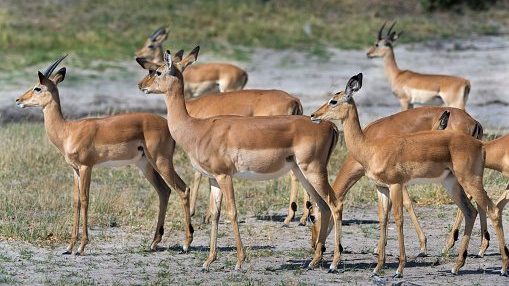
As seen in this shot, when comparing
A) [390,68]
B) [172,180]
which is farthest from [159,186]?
[390,68]

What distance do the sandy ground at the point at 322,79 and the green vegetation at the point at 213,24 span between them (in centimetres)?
63

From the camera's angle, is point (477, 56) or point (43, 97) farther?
point (477, 56)

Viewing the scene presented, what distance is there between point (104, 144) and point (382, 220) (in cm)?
260

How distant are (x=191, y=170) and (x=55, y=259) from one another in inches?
188

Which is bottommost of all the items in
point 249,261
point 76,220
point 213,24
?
point 249,261

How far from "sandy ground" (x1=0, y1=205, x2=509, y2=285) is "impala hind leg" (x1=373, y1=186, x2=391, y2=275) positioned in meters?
0.11

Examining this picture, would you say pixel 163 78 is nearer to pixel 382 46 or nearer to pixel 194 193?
pixel 194 193

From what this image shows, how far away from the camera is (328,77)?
2161 centimetres

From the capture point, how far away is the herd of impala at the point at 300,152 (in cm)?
974

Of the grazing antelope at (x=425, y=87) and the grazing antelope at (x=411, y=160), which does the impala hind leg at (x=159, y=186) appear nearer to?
the grazing antelope at (x=411, y=160)

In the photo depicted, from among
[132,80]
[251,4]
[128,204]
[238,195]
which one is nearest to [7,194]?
[128,204]

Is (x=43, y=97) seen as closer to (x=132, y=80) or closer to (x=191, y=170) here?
(x=191, y=170)

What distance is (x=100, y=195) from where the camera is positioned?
1288 centimetres

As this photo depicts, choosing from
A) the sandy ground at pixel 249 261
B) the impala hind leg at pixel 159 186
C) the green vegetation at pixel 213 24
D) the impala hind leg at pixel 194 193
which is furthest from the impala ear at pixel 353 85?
the green vegetation at pixel 213 24
